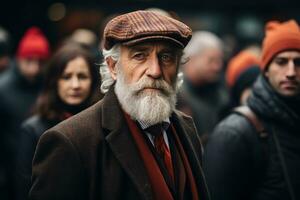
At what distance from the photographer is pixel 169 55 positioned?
3568 millimetres

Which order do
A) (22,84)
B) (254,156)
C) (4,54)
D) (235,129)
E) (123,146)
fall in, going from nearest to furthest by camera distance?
(123,146)
(254,156)
(235,129)
(22,84)
(4,54)

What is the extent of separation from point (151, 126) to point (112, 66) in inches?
15.8

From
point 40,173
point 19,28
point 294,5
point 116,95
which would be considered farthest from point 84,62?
point 294,5

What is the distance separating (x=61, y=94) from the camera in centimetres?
557

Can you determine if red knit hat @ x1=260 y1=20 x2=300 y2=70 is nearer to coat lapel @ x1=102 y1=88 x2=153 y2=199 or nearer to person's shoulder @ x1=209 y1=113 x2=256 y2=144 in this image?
person's shoulder @ x1=209 y1=113 x2=256 y2=144

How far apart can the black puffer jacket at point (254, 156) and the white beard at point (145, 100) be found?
1262 mm

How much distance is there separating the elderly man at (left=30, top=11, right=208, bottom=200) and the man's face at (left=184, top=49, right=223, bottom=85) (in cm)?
441

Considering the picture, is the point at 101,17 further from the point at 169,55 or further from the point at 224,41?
the point at 169,55

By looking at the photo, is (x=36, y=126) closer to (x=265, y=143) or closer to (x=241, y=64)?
(x=265, y=143)

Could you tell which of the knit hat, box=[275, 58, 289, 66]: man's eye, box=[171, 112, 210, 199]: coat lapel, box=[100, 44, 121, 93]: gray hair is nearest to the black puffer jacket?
box=[275, 58, 289, 66]: man's eye

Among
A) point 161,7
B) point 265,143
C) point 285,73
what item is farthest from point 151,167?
point 161,7

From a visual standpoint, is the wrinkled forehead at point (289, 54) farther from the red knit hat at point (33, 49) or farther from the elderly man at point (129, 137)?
the red knit hat at point (33, 49)

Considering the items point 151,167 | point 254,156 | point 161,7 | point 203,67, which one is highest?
point 161,7

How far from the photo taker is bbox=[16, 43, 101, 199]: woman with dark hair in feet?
18.1
